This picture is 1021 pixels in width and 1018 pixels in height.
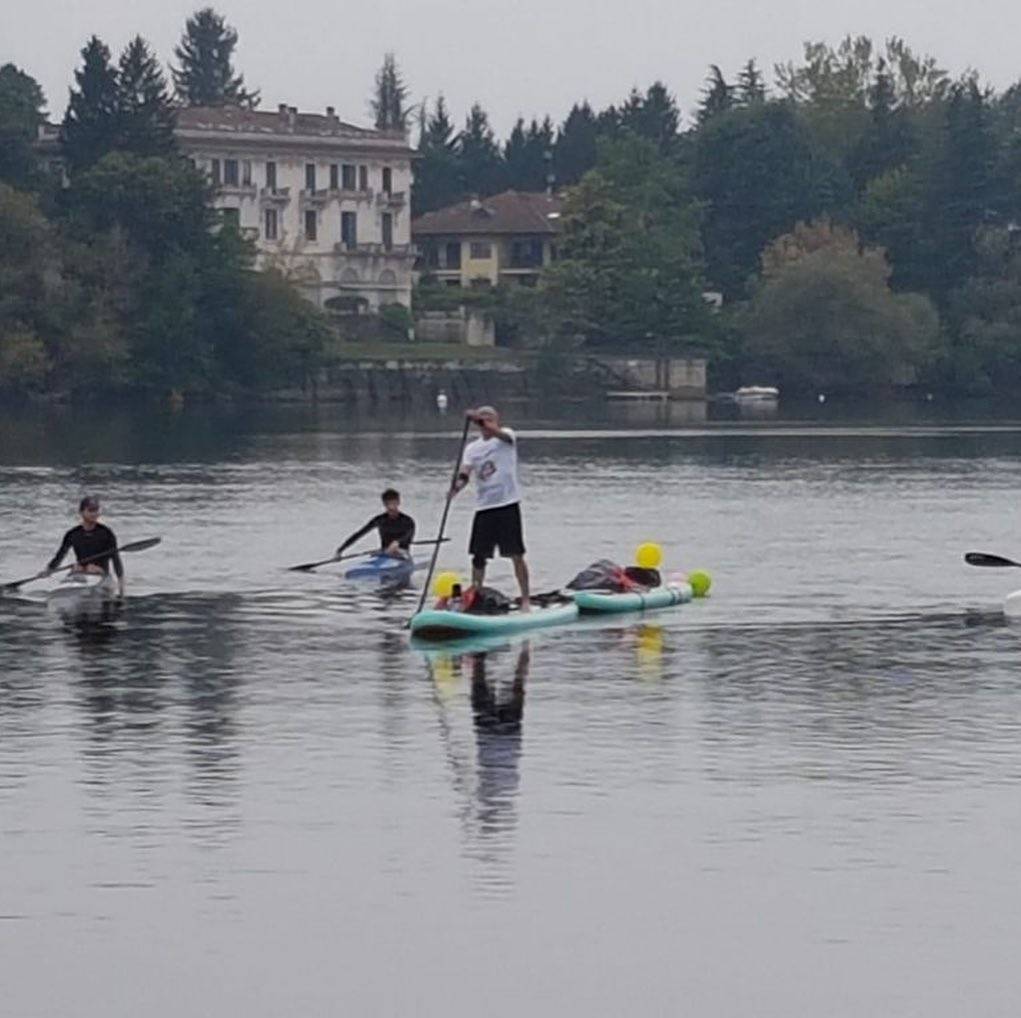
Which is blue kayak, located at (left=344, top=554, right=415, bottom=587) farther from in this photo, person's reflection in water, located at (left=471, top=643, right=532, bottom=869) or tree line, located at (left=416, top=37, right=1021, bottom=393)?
tree line, located at (left=416, top=37, right=1021, bottom=393)

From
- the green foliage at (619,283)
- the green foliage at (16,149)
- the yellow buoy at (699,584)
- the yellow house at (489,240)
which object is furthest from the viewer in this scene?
the yellow house at (489,240)

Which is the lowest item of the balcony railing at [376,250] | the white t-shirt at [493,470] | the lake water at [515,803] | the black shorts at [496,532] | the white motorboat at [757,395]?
the white motorboat at [757,395]

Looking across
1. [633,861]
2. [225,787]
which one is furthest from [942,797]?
[225,787]

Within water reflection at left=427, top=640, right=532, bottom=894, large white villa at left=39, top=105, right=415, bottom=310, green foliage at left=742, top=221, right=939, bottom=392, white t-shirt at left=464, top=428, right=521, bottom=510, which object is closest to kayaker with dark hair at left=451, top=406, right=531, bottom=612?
white t-shirt at left=464, top=428, right=521, bottom=510

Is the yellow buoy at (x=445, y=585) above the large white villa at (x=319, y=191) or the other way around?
Result: the other way around

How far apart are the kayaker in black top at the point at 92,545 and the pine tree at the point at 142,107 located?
10049 centimetres

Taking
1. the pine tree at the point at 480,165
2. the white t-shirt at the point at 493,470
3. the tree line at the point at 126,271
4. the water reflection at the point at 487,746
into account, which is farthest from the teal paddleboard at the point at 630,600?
the pine tree at the point at 480,165

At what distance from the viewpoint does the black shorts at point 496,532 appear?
1032 inches

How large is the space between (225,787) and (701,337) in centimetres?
12677

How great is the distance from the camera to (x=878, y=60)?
18650 centimetres

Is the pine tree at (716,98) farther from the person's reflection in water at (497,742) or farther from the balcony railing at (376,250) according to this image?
the person's reflection in water at (497,742)

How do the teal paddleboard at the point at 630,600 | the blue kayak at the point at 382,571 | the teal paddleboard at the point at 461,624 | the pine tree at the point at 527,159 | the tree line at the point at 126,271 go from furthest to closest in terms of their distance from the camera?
the pine tree at the point at 527,159, the tree line at the point at 126,271, the blue kayak at the point at 382,571, the teal paddleboard at the point at 630,600, the teal paddleboard at the point at 461,624

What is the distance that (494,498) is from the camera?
2623cm

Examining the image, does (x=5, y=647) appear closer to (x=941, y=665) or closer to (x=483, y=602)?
(x=483, y=602)
